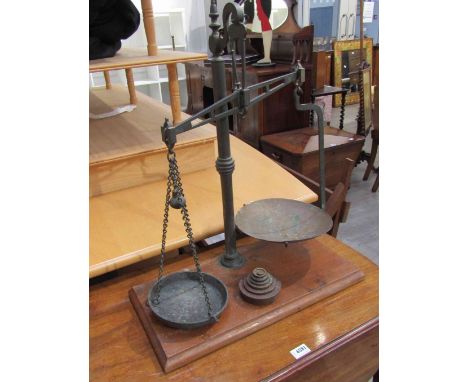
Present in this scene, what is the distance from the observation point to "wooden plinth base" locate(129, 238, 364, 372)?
71cm

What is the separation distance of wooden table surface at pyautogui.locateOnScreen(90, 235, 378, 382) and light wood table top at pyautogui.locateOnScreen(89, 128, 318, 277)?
0.10 m

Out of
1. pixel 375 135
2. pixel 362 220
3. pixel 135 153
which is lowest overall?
pixel 362 220

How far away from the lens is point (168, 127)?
67 cm

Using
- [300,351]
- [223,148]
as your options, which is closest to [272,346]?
[300,351]

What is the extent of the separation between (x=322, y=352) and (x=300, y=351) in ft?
0.14

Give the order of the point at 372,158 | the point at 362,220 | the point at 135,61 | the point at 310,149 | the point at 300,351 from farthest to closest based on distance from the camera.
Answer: the point at 372,158, the point at 362,220, the point at 310,149, the point at 135,61, the point at 300,351

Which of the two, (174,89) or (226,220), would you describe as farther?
(174,89)

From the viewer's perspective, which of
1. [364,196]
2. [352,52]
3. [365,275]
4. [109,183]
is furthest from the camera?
[352,52]

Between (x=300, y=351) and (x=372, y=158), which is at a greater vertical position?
(x=300, y=351)

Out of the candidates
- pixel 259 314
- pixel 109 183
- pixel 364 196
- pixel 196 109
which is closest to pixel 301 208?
pixel 259 314

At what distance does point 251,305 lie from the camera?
0.80 metres

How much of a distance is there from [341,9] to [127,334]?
4.53 meters

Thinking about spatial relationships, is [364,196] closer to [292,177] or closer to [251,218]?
[292,177]

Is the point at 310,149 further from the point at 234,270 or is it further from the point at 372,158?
the point at 234,270
